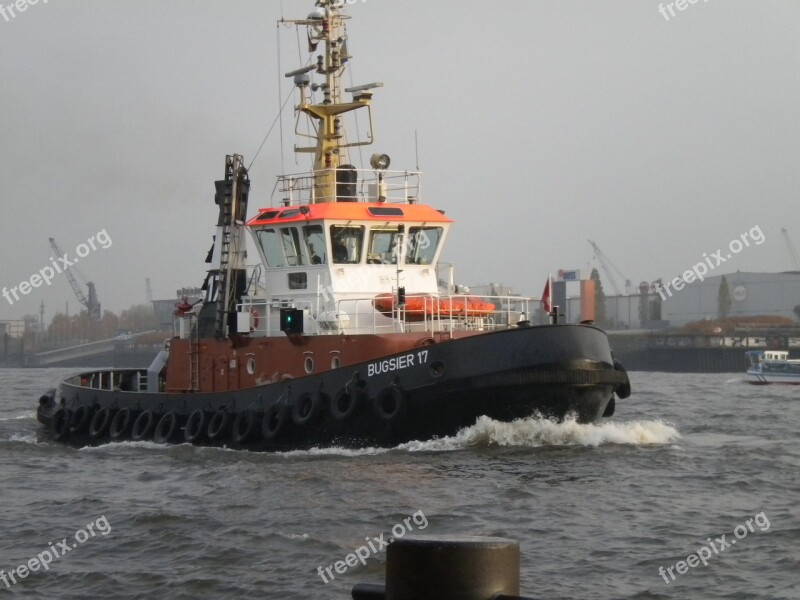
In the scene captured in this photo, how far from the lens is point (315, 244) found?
18.2 metres

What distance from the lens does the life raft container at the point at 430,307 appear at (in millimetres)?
17219

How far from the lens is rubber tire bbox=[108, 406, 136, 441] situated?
19906 millimetres

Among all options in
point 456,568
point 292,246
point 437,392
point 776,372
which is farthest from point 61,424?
point 776,372

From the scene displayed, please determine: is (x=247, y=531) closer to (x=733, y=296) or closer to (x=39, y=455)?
(x=39, y=455)

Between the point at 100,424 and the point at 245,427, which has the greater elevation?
the point at 245,427

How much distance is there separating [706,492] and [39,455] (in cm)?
1161

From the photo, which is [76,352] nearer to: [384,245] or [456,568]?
[384,245]

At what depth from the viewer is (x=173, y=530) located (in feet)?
39.1

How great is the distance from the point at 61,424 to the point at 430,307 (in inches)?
342

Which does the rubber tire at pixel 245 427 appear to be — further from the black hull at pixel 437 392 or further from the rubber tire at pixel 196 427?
the rubber tire at pixel 196 427

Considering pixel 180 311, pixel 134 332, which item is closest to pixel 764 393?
pixel 180 311

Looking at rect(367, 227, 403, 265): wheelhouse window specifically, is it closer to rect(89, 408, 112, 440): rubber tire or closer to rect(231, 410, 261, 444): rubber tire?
→ rect(231, 410, 261, 444): rubber tire

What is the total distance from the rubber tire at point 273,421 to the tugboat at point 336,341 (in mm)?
→ 23

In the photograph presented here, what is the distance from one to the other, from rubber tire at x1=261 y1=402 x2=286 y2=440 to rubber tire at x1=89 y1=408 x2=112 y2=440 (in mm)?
4632
